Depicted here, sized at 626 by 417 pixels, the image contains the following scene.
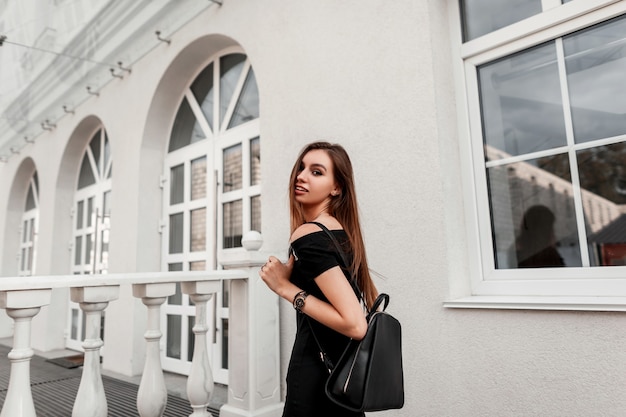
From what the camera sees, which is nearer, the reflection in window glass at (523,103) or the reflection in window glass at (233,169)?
the reflection in window glass at (523,103)

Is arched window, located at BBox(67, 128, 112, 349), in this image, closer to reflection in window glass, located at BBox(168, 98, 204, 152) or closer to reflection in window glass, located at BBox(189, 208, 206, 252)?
reflection in window glass, located at BBox(168, 98, 204, 152)

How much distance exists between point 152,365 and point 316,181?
3.48 ft

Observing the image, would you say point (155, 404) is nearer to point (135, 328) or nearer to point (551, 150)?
point (551, 150)

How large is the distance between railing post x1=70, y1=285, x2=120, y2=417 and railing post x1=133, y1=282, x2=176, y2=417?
157 millimetres

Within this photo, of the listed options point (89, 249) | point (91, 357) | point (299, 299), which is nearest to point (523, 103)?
point (299, 299)

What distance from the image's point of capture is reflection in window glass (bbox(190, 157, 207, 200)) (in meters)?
3.97

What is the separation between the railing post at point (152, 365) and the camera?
62.4 inches

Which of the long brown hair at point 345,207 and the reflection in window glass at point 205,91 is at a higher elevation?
the reflection in window glass at point 205,91

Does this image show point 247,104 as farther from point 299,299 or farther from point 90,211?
point 90,211

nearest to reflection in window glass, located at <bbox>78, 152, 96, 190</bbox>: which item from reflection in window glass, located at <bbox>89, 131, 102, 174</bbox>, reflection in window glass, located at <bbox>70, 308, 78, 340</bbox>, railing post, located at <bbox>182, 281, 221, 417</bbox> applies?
reflection in window glass, located at <bbox>89, 131, 102, 174</bbox>

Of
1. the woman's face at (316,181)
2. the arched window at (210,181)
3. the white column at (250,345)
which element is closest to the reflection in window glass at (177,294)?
the arched window at (210,181)

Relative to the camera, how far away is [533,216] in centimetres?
187

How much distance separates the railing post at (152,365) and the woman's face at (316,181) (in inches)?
33.2

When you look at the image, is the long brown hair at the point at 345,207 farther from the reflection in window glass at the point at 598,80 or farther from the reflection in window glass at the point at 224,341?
the reflection in window glass at the point at 224,341
